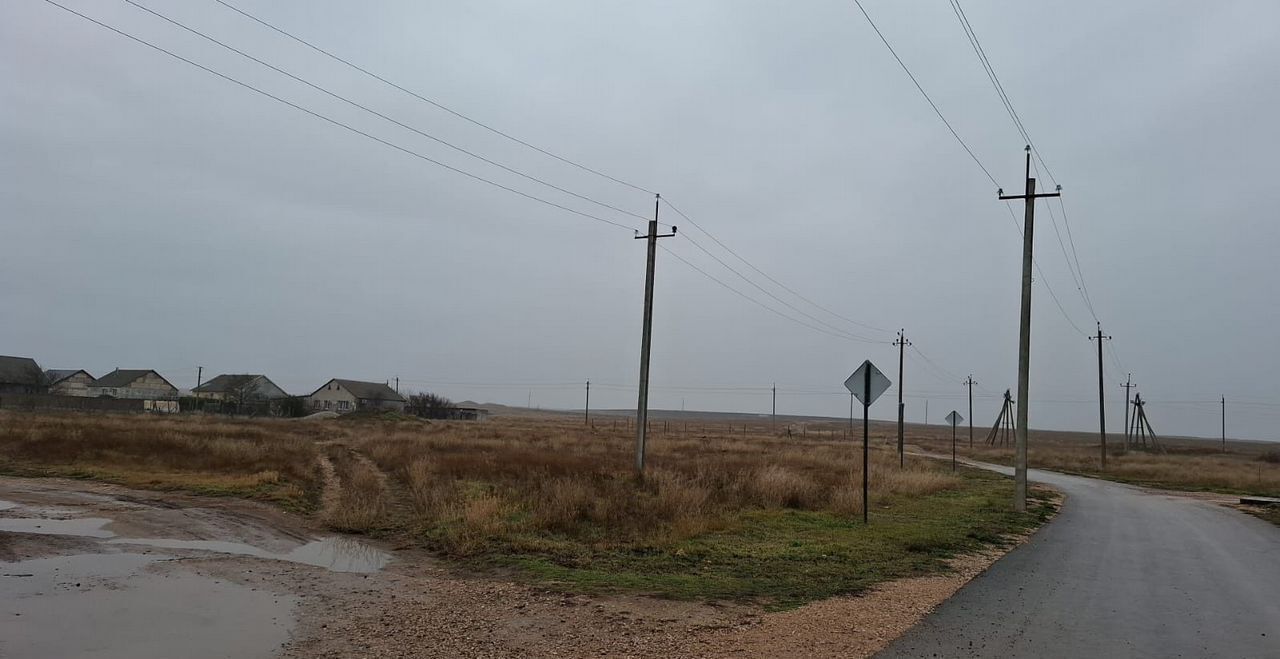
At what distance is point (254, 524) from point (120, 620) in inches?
260

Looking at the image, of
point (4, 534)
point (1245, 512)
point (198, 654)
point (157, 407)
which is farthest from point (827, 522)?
point (157, 407)

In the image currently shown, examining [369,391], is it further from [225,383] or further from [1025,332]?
[1025,332]

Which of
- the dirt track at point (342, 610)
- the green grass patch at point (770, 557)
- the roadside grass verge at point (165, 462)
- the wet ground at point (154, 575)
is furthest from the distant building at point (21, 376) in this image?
the green grass patch at point (770, 557)

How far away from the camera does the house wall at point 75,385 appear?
Result: 94.7 metres

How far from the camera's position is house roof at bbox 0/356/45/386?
8669 cm

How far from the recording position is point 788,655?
6.16 metres

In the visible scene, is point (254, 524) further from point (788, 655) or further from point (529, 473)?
point (788, 655)

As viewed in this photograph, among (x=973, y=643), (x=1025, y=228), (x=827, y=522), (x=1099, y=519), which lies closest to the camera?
(x=973, y=643)

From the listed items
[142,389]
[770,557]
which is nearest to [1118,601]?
[770,557]

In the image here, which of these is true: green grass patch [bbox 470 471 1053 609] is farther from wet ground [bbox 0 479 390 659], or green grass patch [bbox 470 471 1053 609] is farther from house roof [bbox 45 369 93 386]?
house roof [bbox 45 369 93 386]

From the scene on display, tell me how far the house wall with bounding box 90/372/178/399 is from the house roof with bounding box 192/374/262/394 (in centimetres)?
373

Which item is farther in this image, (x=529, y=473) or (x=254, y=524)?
(x=529, y=473)

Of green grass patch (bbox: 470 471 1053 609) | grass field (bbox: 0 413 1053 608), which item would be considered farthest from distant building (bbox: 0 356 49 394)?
green grass patch (bbox: 470 471 1053 609)

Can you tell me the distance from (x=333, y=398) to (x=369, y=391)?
15.8 feet
